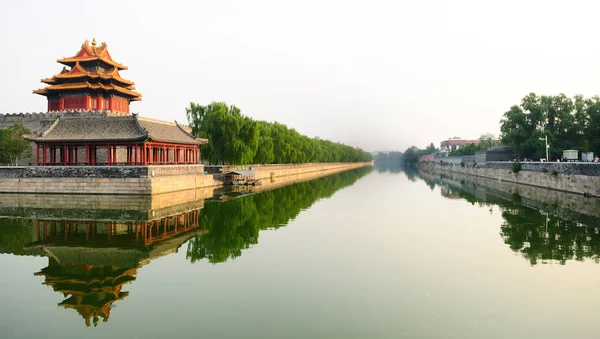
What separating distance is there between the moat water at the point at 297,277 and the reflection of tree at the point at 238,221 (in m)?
0.14

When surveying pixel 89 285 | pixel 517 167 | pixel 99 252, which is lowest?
pixel 89 285

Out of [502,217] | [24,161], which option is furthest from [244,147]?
[502,217]

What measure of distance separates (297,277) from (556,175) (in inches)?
1302

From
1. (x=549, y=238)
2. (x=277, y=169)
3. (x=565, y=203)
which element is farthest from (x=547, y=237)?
(x=277, y=169)

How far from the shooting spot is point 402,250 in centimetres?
1471

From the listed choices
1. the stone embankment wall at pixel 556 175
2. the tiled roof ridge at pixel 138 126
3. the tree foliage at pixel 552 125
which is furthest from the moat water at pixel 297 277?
the tree foliage at pixel 552 125

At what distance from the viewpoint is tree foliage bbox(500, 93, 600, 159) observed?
51859mm

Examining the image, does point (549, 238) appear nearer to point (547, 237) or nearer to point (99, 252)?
point (547, 237)

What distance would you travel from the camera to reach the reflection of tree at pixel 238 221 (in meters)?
14.9

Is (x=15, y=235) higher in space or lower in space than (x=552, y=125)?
lower

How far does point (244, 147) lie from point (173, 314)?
3686cm

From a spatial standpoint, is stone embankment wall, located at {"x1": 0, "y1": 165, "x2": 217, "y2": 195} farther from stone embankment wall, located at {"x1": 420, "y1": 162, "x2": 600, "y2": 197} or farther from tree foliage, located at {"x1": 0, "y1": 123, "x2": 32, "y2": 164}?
stone embankment wall, located at {"x1": 420, "y1": 162, "x2": 600, "y2": 197}

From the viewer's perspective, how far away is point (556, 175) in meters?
36.6

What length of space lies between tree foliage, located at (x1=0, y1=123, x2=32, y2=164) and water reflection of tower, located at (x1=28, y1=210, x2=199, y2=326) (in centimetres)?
2117
